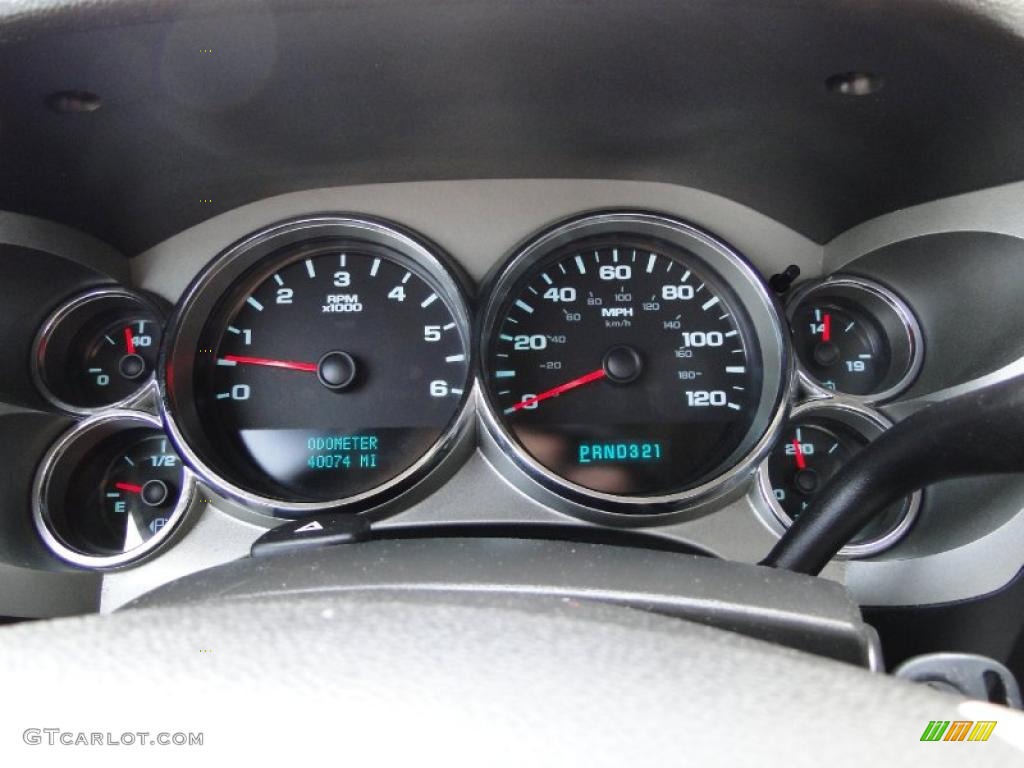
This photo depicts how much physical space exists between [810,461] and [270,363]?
4.76ft

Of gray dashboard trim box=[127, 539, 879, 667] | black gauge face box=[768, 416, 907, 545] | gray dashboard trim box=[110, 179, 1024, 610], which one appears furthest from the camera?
black gauge face box=[768, 416, 907, 545]

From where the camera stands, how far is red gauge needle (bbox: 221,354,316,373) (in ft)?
7.23

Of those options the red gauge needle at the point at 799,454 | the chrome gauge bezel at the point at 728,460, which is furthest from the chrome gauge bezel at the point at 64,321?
the red gauge needle at the point at 799,454

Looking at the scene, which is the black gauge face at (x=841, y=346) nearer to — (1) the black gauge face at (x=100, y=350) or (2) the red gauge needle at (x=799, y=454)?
(2) the red gauge needle at (x=799, y=454)

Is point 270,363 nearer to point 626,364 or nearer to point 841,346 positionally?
point 626,364

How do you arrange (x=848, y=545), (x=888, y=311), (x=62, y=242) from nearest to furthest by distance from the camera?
1. (x=848, y=545)
2. (x=62, y=242)
3. (x=888, y=311)

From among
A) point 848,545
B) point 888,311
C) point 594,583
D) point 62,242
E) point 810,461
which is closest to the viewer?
point 594,583

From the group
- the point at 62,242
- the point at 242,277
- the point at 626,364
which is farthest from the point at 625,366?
the point at 62,242

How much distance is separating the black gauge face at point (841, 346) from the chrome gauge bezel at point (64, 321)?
1728 millimetres

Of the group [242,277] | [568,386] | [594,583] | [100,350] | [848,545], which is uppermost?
[242,277]

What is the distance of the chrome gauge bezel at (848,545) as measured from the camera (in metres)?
2.00

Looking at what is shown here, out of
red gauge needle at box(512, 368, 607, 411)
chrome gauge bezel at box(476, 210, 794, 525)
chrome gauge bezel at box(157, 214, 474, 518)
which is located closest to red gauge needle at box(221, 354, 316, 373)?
chrome gauge bezel at box(157, 214, 474, 518)

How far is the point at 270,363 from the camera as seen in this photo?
7.30ft

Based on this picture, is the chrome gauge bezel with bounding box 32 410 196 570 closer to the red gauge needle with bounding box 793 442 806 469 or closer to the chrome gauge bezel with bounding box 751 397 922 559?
the chrome gauge bezel with bounding box 751 397 922 559
